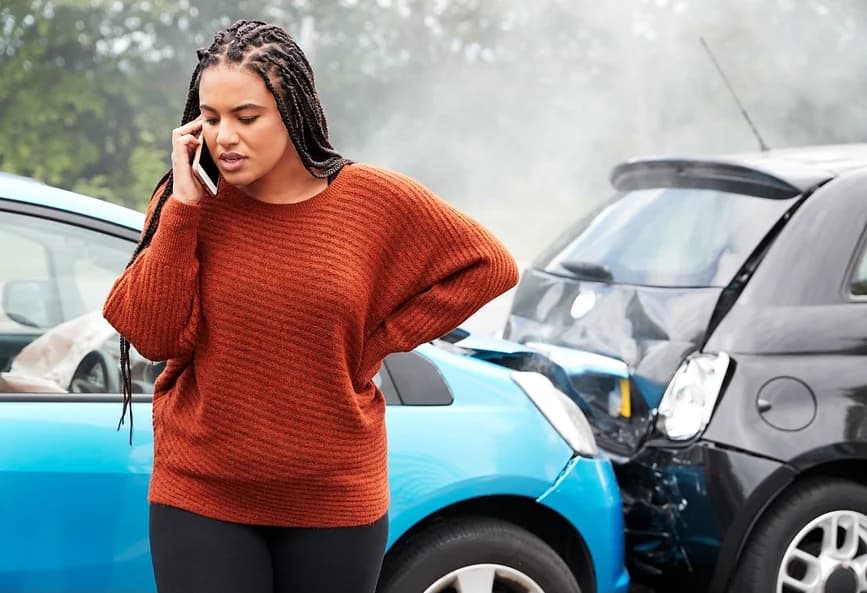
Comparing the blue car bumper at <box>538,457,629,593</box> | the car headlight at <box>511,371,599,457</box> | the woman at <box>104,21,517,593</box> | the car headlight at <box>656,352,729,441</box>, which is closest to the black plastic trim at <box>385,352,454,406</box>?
the car headlight at <box>511,371,599,457</box>

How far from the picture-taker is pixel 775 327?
11.5 ft

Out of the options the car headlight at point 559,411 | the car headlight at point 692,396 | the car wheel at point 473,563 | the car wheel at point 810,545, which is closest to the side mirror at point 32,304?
the car wheel at point 473,563

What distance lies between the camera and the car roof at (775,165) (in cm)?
380

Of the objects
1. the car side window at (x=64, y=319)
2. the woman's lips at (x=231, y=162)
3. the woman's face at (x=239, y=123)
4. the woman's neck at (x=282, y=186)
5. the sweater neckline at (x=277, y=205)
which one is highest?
the woman's face at (x=239, y=123)

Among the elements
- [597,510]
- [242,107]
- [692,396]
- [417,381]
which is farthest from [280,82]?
[692,396]

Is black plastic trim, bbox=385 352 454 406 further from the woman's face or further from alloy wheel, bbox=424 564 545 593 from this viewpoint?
the woman's face

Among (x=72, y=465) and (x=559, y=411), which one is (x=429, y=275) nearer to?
(x=72, y=465)

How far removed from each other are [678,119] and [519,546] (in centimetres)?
1694

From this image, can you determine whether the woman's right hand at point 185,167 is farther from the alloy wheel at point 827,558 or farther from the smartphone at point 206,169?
the alloy wheel at point 827,558

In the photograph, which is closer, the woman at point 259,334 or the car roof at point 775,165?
the woman at point 259,334

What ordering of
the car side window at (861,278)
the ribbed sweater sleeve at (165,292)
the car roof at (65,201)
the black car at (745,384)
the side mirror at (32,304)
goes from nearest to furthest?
the ribbed sweater sleeve at (165,292) → the car roof at (65,201) → the side mirror at (32,304) → the black car at (745,384) → the car side window at (861,278)

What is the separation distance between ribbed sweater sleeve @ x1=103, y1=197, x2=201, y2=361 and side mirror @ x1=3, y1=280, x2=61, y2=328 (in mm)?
1374

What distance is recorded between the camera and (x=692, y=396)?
138 inches

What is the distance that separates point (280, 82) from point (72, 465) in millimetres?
1079
